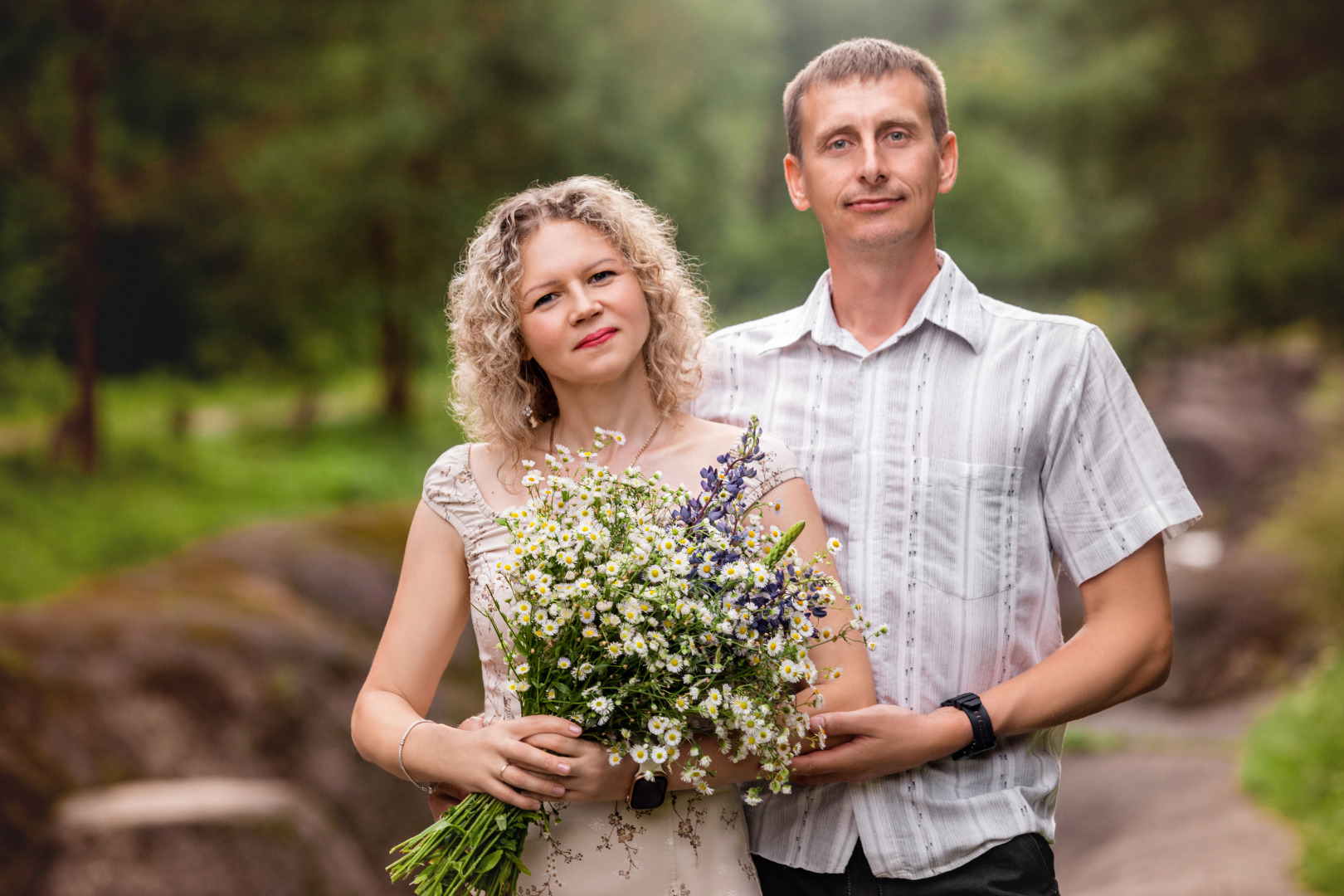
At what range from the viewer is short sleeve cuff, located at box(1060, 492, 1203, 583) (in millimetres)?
2406

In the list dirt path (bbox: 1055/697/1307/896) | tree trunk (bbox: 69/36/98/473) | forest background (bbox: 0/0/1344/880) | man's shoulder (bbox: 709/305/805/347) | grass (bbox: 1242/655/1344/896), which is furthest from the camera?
tree trunk (bbox: 69/36/98/473)

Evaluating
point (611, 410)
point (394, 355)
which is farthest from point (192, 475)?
point (611, 410)

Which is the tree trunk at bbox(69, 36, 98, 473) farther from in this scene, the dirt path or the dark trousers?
the dark trousers

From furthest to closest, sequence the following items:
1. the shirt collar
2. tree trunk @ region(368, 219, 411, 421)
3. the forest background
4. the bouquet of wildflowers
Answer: tree trunk @ region(368, 219, 411, 421) → the forest background → the shirt collar → the bouquet of wildflowers

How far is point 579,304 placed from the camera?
2.51m

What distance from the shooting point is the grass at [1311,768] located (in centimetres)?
618

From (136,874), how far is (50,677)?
2.04 m

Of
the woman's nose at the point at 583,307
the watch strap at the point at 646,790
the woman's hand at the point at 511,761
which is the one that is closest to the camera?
the woman's hand at the point at 511,761

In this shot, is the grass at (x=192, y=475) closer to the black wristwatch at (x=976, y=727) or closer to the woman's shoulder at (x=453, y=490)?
the woman's shoulder at (x=453, y=490)

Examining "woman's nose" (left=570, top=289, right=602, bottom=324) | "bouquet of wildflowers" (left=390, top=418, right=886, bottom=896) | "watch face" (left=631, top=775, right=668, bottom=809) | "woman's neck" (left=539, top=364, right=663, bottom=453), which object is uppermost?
"woman's nose" (left=570, top=289, right=602, bottom=324)

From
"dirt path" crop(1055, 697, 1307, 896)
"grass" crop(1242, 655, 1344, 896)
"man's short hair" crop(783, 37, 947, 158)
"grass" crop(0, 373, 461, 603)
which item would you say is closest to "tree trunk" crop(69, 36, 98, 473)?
"grass" crop(0, 373, 461, 603)

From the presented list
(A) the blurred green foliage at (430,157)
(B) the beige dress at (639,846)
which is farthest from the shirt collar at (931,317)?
(A) the blurred green foliage at (430,157)

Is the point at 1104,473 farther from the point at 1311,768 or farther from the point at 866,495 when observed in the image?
the point at 1311,768

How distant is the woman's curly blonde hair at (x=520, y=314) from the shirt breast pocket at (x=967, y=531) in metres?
0.58
